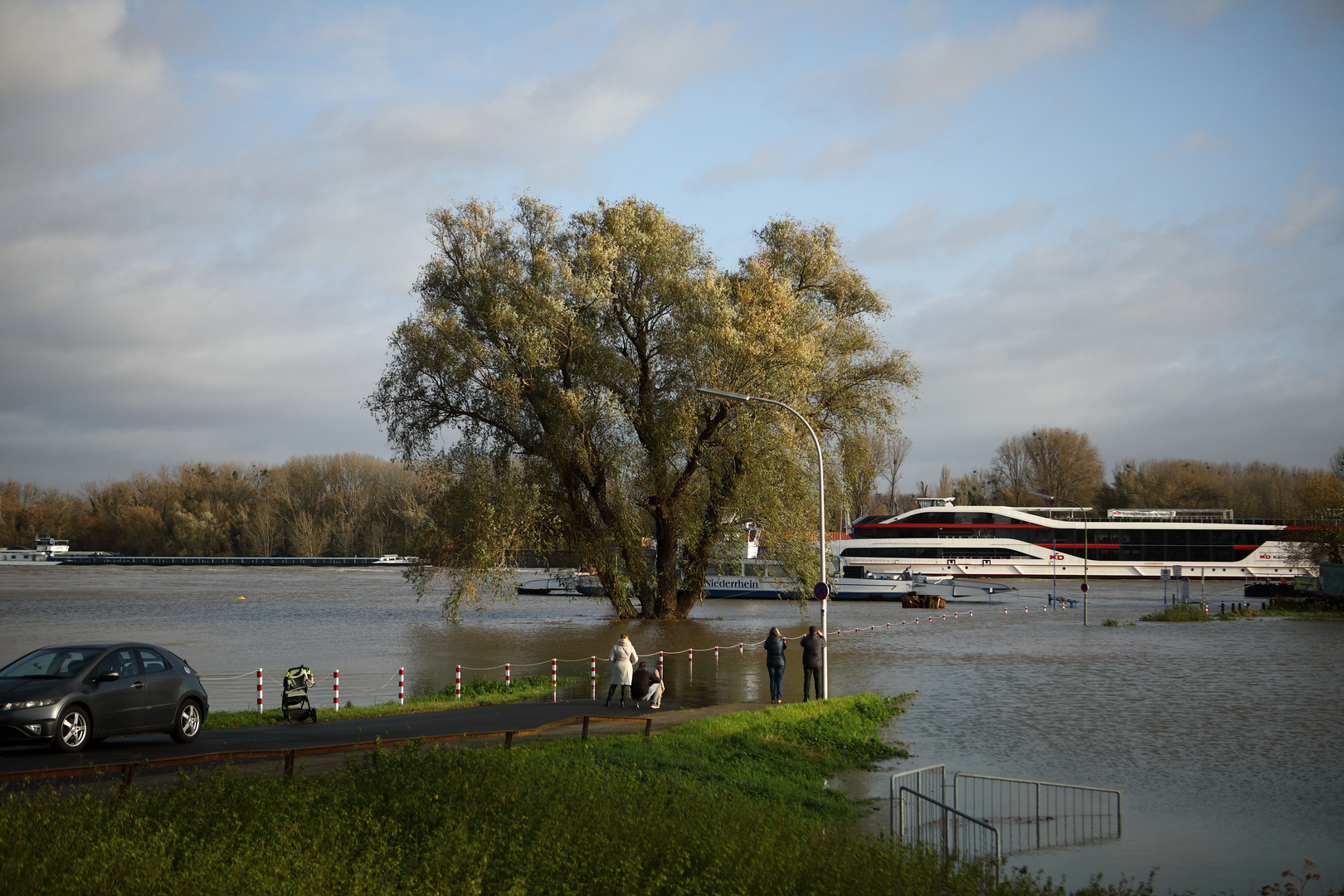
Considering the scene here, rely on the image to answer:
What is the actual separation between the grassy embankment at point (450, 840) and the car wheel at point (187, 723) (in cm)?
529

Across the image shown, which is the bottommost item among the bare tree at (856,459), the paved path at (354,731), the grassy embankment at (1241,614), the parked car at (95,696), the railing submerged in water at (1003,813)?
the grassy embankment at (1241,614)

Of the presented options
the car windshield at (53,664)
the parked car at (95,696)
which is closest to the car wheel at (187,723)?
the parked car at (95,696)

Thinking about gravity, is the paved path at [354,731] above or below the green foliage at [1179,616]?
above

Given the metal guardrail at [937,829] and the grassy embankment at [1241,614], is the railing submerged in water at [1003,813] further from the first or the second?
the grassy embankment at [1241,614]

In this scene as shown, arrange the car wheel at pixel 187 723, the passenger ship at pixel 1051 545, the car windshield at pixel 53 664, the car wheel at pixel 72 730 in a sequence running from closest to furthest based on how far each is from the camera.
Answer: the car wheel at pixel 72 730 < the car windshield at pixel 53 664 < the car wheel at pixel 187 723 < the passenger ship at pixel 1051 545

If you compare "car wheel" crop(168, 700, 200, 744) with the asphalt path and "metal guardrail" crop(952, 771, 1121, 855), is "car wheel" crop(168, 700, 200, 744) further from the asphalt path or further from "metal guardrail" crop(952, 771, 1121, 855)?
"metal guardrail" crop(952, 771, 1121, 855)

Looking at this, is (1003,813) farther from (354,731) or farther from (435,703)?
(435,703)

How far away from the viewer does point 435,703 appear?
22.7 metres

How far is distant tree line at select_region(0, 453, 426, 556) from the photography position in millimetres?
143875

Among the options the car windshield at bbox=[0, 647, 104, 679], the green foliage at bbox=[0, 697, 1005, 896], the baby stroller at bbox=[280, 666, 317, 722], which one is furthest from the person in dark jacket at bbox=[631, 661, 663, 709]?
the car windshield at bbox=[0, 647, 104, 679]

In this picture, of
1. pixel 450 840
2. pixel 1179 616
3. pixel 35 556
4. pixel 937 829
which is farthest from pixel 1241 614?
pixel 35 556

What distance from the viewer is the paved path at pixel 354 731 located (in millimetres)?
14289

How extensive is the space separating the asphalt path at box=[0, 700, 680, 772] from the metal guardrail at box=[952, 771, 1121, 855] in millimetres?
5921

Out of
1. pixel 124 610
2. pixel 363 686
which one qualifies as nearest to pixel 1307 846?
pixel 363 686
